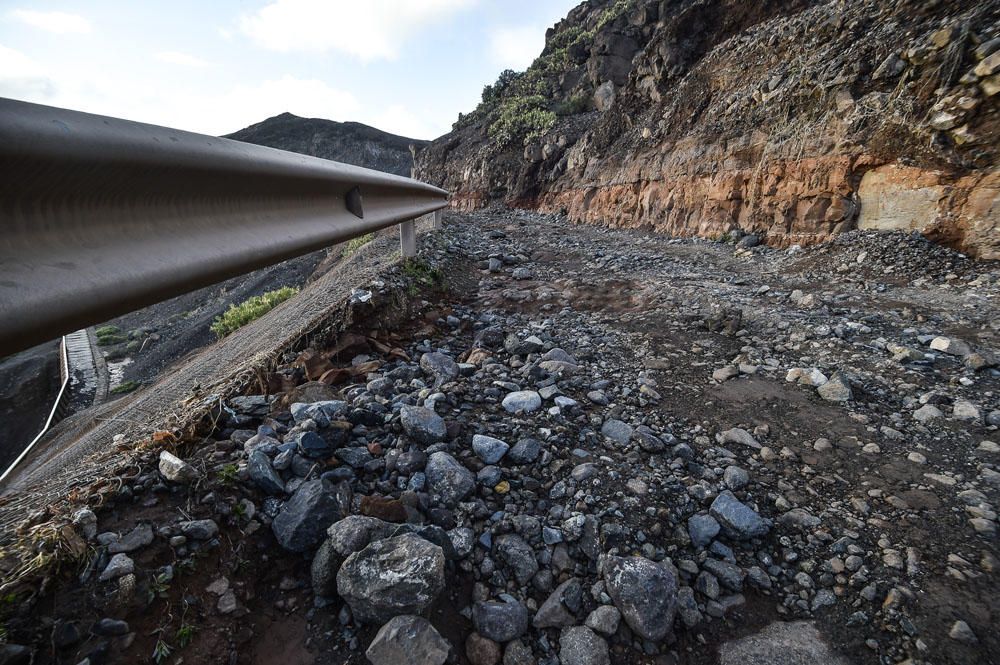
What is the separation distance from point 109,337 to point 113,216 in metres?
17.7

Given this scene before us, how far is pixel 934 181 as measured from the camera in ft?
16.6

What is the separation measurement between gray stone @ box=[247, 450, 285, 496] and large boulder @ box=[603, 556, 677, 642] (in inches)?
48.2

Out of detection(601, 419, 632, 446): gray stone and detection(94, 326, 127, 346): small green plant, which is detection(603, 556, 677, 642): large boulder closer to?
detection(601, 419, 632, 446): gray stone

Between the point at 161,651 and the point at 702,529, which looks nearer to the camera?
the point at 161,651

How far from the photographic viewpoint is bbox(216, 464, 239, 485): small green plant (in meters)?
1.54

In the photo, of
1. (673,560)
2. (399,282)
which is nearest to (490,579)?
(673,560)

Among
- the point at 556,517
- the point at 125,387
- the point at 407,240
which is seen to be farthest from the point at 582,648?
the point at 125,387

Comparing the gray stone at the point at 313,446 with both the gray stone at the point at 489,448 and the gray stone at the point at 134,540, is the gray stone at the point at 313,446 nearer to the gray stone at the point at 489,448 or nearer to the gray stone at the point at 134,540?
the gray stone at the point at 134,540

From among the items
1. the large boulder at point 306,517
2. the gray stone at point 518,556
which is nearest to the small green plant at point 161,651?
the large boulder at point 306,517

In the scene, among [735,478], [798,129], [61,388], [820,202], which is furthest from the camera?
[61,388]

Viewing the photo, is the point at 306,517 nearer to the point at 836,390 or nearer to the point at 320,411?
the point at 320,411

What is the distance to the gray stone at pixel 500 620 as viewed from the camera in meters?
1.29

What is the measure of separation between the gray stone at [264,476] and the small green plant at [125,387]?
10.9 meters

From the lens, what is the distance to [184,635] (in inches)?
45.3
